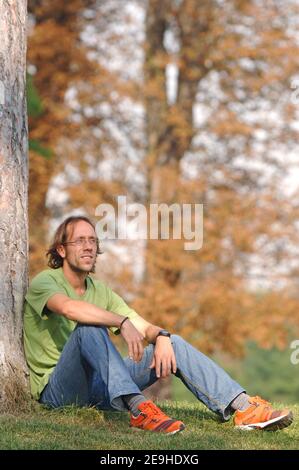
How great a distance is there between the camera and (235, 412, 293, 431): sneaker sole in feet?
15.1

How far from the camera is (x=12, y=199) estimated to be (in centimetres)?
506

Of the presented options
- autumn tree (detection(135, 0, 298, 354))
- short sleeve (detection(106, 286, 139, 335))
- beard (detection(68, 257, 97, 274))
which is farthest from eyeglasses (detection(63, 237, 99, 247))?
autumn tree (detection(135, 0, 298, 354))

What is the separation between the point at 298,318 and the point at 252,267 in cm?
105

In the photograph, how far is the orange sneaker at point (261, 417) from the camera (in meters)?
4.62

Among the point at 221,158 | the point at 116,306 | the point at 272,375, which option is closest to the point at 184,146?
the point at 221,158

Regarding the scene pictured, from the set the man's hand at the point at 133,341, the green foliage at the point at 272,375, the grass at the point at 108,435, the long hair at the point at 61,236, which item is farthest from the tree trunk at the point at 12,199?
the green foliage at the point at 272,375

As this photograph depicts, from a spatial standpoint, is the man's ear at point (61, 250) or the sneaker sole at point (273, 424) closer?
the sneaker sole at point (273, 424)

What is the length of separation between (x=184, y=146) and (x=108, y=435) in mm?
9600

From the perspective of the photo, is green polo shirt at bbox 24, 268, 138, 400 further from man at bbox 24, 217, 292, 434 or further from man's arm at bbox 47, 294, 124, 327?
man's arm at bbox 47, 294, 124, 327

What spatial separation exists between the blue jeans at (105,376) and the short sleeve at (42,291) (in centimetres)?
27

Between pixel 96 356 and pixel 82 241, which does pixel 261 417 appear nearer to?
pixel 96 356

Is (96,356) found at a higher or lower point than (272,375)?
higher

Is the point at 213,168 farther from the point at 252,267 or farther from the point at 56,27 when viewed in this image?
the point at 56,27

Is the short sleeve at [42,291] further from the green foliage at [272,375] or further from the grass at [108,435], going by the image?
the green foliage at [272,375]
